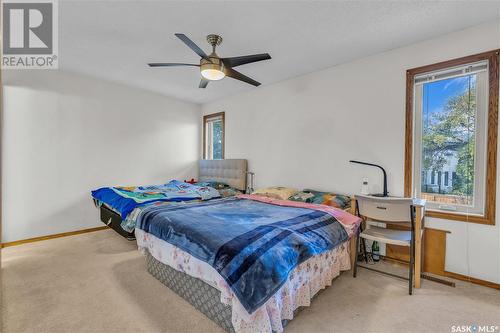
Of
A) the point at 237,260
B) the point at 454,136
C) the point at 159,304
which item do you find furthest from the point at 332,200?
the point at 159,304

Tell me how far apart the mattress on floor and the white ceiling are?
2.21 m

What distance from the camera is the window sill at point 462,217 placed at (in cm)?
267

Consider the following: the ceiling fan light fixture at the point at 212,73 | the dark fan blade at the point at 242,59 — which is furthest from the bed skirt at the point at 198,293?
the dark fan blade at the point at 242,59

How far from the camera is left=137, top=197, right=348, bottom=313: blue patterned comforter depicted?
1777 mm

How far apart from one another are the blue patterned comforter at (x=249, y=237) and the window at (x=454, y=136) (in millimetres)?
1321

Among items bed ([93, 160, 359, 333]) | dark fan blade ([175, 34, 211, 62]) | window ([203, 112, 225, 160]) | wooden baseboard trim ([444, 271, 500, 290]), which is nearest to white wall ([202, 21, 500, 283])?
wooden baseboard trim ([444, 271, 500, 290])

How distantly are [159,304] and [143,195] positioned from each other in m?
1.79

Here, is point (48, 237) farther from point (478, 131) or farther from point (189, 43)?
point (478, 131)

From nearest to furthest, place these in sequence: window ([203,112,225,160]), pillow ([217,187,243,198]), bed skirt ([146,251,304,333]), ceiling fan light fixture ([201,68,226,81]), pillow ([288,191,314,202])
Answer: bed skirt ([146,251,304,333]) < ceiling fan light fixture ([201,68,226,81]) < pillow ([288,191,314,202]) < pillow ([217,187,243,198]) < window ([203,112,225,160])

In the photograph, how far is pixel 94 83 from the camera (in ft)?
14.7

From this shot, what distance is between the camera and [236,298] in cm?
177

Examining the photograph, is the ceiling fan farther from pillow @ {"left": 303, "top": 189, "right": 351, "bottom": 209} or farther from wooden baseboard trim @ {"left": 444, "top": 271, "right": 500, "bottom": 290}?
wooden baseboard trim @ {"left": 444, "top": 271, "right": 500, "bottom": 290}

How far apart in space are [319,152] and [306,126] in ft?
1.56

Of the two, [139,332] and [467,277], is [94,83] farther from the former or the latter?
[467,277]
